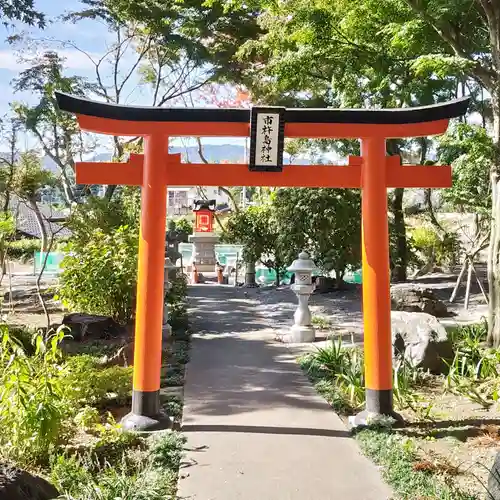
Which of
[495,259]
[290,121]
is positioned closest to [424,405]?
[495,259]

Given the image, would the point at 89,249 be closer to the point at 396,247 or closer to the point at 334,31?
the point at 334,31

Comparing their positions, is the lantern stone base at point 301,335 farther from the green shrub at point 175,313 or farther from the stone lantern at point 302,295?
the green shrub at point 175,313

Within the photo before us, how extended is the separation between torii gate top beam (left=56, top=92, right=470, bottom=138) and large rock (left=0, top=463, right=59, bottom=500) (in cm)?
329

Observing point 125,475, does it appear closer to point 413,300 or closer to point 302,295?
point 302,295

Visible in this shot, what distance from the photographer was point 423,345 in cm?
702

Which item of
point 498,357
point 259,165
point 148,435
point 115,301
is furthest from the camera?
point 115,301

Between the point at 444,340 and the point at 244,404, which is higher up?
the point at 444,340

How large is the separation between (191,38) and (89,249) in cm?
976

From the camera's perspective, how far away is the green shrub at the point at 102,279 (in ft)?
30.6

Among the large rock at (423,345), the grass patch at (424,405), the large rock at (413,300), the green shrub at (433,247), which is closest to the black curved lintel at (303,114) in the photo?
the grass patch at (424,405)

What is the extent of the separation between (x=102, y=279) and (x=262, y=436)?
5.03 meters

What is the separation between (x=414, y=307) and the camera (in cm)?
1023

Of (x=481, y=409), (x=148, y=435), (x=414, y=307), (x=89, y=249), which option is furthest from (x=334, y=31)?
(x=148, y=435)

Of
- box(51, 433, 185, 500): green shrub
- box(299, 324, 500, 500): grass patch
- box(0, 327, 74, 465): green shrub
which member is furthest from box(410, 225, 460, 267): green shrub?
box(0, 327, 74, 465): green shrub
